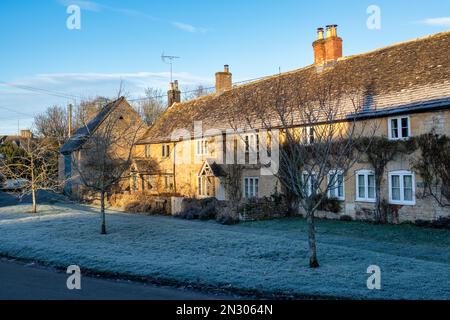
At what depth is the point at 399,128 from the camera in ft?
64.7

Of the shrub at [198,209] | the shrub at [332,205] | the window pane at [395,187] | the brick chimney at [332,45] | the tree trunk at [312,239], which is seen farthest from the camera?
the brick chimney at [332,45]

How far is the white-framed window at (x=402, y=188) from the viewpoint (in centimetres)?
1927

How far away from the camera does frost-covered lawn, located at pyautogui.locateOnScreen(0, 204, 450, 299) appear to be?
10.2 m

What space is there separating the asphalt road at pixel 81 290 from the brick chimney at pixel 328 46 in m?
20.8

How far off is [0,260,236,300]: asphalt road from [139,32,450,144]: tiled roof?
38.5 feet

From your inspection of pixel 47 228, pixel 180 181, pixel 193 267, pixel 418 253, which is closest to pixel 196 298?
pixel 193 267

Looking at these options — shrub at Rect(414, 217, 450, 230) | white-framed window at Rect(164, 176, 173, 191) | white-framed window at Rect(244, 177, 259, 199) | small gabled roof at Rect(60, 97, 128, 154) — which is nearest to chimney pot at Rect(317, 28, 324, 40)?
white-framed window at Rect(244, 177, 259, 199)

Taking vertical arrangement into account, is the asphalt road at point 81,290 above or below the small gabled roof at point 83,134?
below

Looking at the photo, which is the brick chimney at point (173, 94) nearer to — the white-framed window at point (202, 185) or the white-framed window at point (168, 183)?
the white-framed window at point (168, 183)

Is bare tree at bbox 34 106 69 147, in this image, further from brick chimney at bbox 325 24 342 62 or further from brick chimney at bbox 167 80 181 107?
brick chimney at bbox 325 24 342 62

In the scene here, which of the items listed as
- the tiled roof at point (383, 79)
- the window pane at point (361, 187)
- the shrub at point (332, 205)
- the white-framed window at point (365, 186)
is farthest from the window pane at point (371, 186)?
the tiled roof at point (383, 79)

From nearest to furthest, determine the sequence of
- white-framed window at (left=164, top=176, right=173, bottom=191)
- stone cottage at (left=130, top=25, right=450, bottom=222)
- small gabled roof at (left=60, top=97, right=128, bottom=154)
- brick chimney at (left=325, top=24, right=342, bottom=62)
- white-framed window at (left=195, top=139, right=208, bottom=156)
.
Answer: stone cottage at (left=130, top=25, right=450, bottom=222) → brick chimney at (left=325, top=24, right=342, bottom=62) → white-framed window at (left=195, top=139, right=208, bottom=156) → white-framed window at (left=164, top=176, right=173, bottom=191) → small gabled roof at (left=60, top=97, right=128, bottom=154)

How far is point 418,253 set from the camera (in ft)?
45.2
